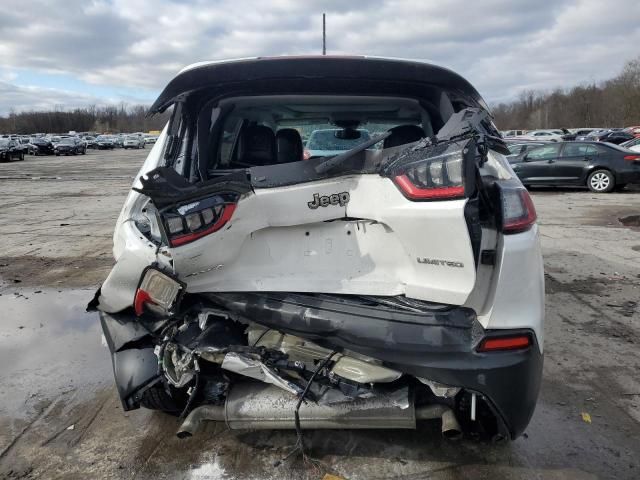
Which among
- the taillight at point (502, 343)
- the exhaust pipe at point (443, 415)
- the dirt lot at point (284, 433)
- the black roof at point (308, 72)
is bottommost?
the dirt lot at point (284, 433)

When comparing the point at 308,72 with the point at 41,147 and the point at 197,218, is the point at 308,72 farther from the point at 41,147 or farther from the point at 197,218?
the point at 41,147

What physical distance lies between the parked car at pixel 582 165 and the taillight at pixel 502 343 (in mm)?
13604

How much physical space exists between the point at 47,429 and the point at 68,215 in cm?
913

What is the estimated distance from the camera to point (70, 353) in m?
4.11

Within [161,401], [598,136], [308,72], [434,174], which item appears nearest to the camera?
[434,174]

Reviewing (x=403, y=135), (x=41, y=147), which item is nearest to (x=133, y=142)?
(x=41, y=147)

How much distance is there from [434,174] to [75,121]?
12564 centimetres

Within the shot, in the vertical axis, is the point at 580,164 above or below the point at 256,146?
below

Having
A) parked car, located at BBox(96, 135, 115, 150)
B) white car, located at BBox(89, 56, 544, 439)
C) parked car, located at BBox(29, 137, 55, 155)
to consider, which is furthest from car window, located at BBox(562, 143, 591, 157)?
parked car, located at BBox(96, 135, 115, 150)

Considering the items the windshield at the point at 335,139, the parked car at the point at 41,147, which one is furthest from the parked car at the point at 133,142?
the windshield at the point at 335,139

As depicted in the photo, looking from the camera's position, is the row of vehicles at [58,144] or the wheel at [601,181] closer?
the wheel at [601,181]

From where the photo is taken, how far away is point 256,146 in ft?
11.6

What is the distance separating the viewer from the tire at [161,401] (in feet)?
8.89

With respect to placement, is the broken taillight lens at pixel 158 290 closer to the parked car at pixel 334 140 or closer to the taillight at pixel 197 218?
the taillight at pixel 197 218
